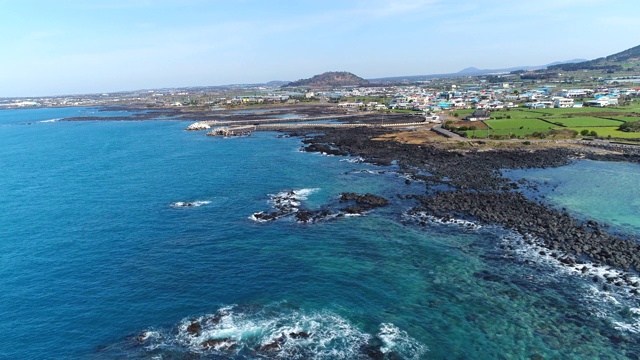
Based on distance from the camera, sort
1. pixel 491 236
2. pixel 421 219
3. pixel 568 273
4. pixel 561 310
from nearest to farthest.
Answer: pixel 561 310
pixel 568 273
pixel 491 236
pixel 421 219

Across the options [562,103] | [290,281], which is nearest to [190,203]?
[290,281]

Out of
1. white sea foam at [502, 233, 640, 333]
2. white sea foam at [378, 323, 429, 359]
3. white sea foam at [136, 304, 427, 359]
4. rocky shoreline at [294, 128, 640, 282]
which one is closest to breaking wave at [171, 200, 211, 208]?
white sea foam at [136, 304, 427, 359]

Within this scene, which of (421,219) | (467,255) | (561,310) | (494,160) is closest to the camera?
(561,310)

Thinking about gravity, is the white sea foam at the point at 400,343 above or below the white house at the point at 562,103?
below

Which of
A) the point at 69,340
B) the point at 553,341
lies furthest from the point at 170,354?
the point at 553,341

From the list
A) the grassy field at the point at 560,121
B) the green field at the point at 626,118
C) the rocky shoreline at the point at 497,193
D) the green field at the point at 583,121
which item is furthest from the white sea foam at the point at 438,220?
the green field at the point at 626,118

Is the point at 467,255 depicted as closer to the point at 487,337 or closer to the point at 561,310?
the point at 561,310

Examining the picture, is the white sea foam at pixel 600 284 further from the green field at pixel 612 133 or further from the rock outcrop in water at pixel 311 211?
the green field at pixel 612 133
